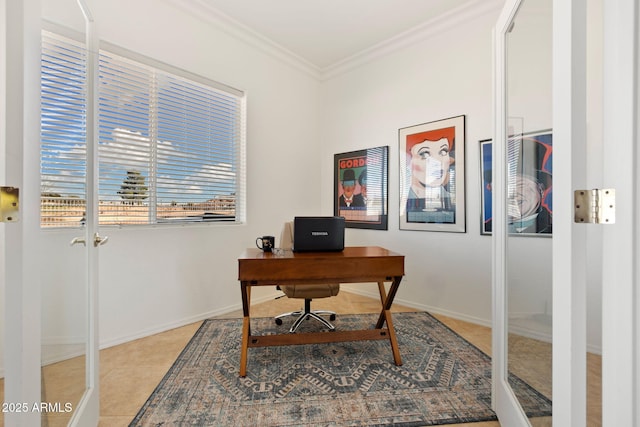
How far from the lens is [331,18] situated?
3.01m

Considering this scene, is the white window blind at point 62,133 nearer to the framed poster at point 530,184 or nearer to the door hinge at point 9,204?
the door hinge at point 9,204

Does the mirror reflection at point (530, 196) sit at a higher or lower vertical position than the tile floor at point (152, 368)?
higher

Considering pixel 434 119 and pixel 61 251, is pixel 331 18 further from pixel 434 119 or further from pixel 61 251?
pixel 61 251

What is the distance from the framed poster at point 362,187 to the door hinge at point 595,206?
9.13 ft

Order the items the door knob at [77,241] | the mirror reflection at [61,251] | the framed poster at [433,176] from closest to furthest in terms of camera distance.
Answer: the mirror reflection at [61,251]
the door knob at [77,241]
the framed poster at [433,176]

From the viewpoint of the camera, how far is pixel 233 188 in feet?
10.6

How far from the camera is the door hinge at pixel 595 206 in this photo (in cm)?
68

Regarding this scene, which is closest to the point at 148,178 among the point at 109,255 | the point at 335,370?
the point at 109,255

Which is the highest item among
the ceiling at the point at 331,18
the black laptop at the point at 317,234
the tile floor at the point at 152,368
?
the ceiling at the point at 331,18

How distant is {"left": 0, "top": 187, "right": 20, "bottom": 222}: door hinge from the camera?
2.31 ft

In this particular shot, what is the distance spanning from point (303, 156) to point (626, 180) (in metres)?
3.59

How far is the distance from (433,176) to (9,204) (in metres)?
3.18

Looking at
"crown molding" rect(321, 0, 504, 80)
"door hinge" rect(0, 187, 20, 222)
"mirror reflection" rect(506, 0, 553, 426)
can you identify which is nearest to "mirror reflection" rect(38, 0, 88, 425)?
"door hinge" rect(0, 187, 20, 222)

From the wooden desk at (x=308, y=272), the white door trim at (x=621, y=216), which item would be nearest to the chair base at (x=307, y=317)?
the wooden desk at (x=308, y=272)
